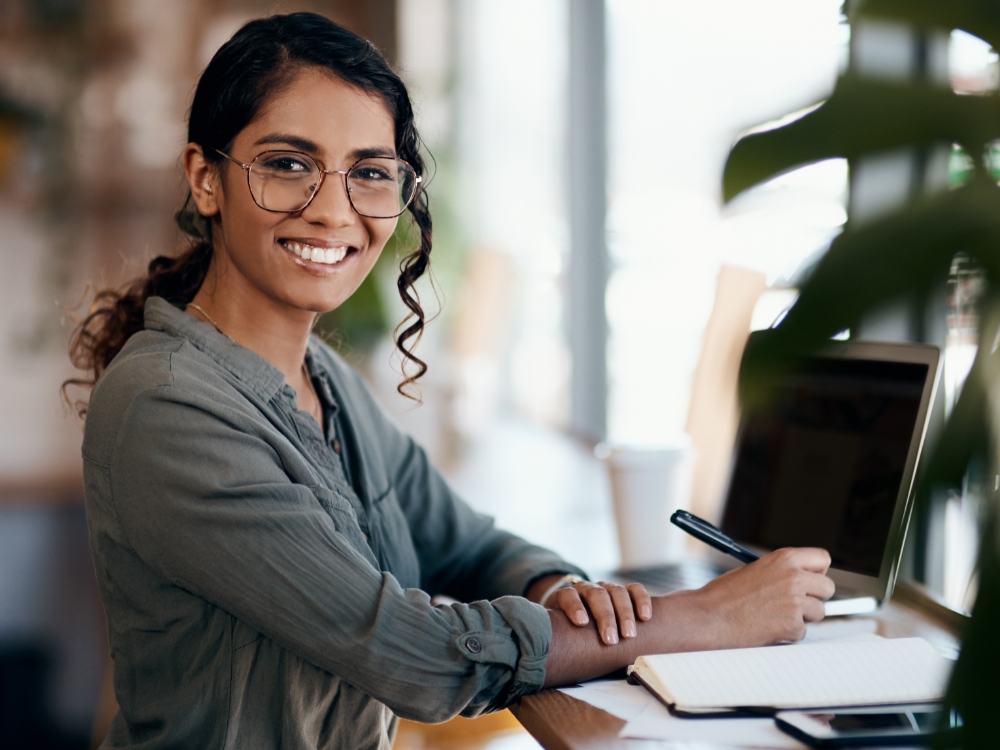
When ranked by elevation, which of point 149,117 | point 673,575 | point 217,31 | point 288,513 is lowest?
point 673,575

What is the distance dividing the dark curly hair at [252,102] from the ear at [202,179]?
1 centimetres

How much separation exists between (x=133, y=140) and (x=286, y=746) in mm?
3844

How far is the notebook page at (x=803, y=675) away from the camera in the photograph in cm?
93

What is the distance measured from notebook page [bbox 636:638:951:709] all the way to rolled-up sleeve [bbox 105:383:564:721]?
Result: 15 cm

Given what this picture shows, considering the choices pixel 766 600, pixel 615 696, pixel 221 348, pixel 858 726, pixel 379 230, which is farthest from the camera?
pixel 379 230

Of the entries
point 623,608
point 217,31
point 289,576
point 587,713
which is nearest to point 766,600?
point 623,608

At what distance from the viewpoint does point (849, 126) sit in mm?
518

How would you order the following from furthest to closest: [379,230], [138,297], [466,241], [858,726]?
[466,241] < [138,297] < [379,230] < [858,726]

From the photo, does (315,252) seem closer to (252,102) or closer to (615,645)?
Result: (252,102)

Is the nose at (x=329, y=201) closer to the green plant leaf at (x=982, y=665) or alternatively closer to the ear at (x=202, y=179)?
the ear at (x=202, y=179)

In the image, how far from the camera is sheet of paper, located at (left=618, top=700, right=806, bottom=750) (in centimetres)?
87

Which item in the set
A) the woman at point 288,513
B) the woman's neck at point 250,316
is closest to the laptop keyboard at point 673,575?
the woman at point 288,513

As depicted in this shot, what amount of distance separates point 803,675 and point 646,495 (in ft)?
2.15

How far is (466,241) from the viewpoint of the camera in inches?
210
